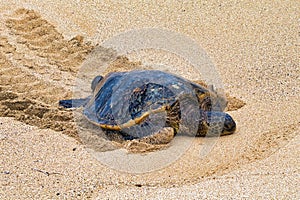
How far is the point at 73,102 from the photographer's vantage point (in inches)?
177

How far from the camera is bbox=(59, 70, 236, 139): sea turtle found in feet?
12.9

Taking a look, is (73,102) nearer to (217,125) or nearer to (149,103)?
(149,103)

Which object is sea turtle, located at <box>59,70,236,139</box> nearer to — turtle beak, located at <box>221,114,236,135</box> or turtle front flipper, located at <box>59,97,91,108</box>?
turtle beak, located at <box>221,114,236,135</box>

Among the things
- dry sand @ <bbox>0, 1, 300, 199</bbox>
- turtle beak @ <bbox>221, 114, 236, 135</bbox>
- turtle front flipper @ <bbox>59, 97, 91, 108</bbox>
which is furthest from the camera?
turtle front flipper @ <bbox>59, 97, 91, 108</bbox>

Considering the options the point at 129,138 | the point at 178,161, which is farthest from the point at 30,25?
the point at 178,161

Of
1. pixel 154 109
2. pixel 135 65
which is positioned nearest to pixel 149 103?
pixel 154 109

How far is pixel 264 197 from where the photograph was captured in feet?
9.32

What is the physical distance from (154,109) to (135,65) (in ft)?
5.03

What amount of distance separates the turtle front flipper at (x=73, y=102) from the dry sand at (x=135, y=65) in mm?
83

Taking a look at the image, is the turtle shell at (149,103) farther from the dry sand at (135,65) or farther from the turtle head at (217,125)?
the dry sand at (135,65)

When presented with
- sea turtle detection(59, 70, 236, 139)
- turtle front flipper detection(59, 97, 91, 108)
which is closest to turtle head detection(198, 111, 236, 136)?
sea turtle detection(59, 70, 236, 139)

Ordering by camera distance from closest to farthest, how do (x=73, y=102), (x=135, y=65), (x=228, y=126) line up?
1. (x=228, y=126)
2. (x=73, y=102)
3. (x=135, y=65)

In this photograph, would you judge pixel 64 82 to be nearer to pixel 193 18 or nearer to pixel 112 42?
pixel 112 42

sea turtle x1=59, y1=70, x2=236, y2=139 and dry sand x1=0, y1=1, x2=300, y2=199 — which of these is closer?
dry sand x1=0, y1=1, x2=300, y2=199
